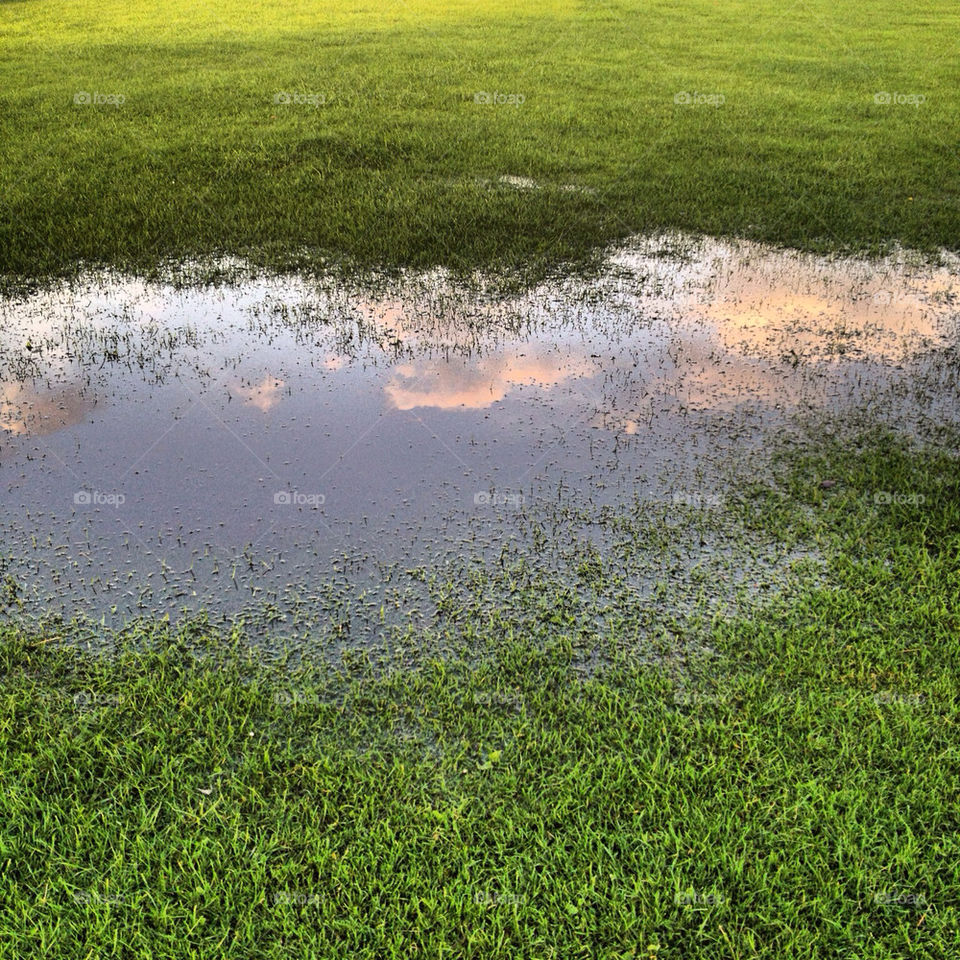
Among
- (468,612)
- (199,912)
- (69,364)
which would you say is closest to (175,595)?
(468,612)

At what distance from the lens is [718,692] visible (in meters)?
3.83

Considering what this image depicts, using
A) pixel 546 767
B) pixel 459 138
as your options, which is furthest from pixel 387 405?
pixel 459 138

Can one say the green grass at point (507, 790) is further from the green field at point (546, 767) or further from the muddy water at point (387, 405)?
the muddy water at point (387, 405)

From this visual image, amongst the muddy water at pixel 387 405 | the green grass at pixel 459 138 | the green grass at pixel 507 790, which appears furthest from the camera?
the green grass at pixel 459 138

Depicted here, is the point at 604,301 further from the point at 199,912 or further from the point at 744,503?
the point at 199,912

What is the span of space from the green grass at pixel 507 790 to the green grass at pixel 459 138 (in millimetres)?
5376

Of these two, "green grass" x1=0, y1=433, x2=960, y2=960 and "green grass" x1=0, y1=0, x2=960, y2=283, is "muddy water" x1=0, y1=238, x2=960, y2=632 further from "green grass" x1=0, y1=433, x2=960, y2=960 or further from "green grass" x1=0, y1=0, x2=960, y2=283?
"green grass" x1=0, y1=0, x2=960, y2=283

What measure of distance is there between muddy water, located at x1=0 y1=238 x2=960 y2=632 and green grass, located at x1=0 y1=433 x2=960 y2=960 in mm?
642

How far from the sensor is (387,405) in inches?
240

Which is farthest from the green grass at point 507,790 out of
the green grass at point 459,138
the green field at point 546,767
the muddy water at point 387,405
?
the green grass at point 459,138

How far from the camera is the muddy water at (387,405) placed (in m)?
4.75

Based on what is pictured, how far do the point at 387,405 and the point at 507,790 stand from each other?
10.8ft

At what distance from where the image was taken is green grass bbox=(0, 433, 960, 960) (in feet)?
9.68

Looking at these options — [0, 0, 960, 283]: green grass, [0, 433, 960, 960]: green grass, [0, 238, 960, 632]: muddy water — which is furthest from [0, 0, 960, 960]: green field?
[0, 0, 960, 283]: green grass
